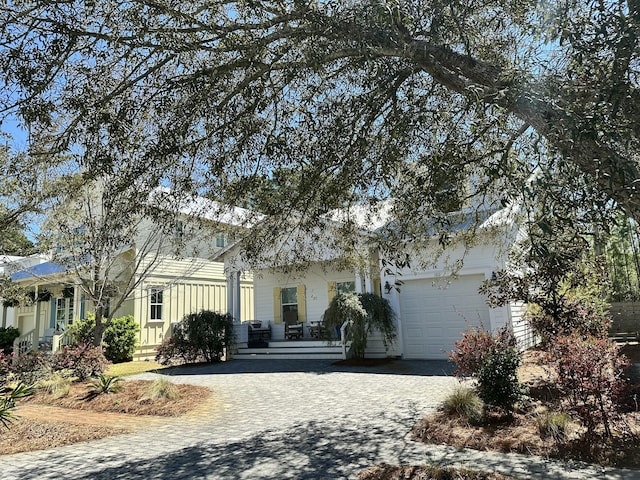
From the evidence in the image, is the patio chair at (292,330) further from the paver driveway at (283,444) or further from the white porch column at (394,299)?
the paver driveway at (283,444)

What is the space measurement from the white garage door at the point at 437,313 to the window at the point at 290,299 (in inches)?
226

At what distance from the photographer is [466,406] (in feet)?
22.7

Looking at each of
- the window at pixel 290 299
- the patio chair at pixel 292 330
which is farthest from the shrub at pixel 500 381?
the window at pixel 290 299

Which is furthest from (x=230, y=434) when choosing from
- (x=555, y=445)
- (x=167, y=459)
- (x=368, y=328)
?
(x=368, y=328)

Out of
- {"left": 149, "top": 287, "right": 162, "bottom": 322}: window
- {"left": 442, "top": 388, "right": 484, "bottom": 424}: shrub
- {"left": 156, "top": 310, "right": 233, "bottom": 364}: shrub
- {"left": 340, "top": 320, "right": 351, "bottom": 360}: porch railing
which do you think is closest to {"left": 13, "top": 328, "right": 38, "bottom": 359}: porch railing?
{"left": 149, "top": 287, "right": 162, "bottom": 322}: window

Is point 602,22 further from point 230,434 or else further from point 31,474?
point 31,474

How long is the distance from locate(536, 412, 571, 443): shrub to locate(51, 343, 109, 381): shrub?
424 inches

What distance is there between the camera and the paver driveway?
5.35 m

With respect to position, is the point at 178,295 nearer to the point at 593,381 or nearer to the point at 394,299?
the point at 394,299

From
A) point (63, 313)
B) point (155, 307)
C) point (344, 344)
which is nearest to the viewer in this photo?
point (344, 344)

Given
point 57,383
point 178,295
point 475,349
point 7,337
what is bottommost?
Result: point 57,383

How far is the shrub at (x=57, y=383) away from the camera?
1071 centimetres

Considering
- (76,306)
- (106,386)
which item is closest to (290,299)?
(106,386)

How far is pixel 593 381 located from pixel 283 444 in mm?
4068
